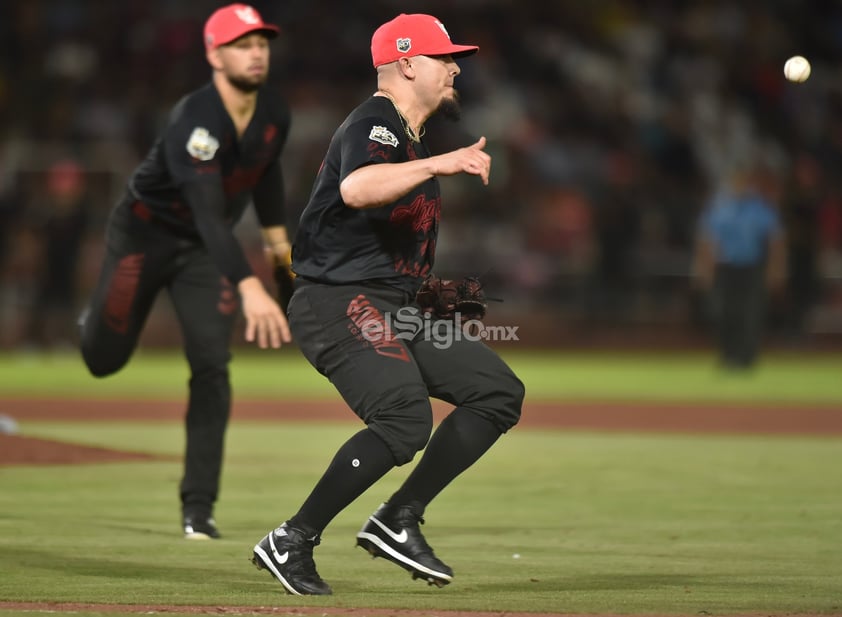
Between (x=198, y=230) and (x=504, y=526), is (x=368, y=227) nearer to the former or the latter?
(x=198, y=230)

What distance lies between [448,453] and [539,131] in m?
20.4

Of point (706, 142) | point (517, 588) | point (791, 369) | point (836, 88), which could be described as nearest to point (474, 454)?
point (517, 588)

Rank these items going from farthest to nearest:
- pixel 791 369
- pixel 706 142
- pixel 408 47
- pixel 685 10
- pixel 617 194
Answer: pixel 685 10 → pixel 706 142 → pixel 617 194 → pixel 791 369 → pixel 408 47

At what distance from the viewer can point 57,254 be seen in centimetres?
2373

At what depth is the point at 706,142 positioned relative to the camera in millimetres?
27047

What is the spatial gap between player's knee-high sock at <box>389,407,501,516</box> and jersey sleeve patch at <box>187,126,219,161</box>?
211 cm

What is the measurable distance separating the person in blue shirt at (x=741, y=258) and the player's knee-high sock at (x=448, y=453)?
13.7 m

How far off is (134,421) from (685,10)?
1774 centimetres

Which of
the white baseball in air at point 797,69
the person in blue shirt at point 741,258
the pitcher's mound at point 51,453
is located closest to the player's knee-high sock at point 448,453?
the white baseball in air at point 797,69

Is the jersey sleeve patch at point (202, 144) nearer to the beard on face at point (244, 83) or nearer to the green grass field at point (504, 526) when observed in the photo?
the beard on face at point (244, 83)

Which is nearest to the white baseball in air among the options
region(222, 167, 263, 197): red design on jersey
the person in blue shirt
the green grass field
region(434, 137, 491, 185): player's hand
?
the green grass field

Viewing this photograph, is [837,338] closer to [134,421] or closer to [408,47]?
[134,421]

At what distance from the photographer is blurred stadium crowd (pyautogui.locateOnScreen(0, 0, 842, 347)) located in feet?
82.0

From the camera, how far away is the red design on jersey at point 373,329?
636cm
